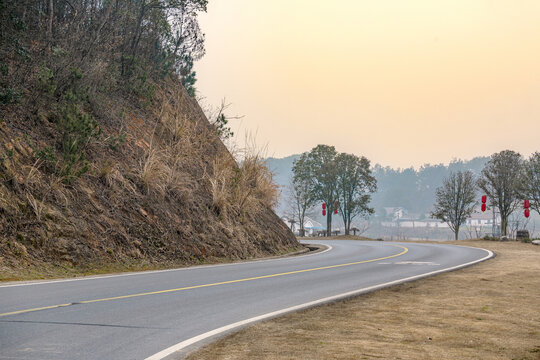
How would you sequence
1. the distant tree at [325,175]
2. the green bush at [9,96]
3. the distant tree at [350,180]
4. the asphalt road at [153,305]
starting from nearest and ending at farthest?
→ 1. the asphalt road at [153,305]
2. the green bush at [9,96]
3. the distant tree at [325,175]
4. the distant tree at [350,180]

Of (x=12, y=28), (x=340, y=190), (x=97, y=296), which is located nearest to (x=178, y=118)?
(x=12, y=28)

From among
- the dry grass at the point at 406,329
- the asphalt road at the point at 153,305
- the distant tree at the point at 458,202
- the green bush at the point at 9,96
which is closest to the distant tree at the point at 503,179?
the distant tree at the point at 458,202

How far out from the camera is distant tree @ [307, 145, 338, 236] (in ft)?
218

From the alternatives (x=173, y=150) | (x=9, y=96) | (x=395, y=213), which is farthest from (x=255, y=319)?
(x=395, y=213)

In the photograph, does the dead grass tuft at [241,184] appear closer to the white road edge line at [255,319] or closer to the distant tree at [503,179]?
the white road edge line at [255,319]

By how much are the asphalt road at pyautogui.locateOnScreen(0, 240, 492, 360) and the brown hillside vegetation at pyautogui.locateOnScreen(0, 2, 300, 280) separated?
216 cm

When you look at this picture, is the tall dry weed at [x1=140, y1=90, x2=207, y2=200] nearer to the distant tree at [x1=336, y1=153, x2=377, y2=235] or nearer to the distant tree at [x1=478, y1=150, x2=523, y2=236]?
the distant tree at [x1=478, y1=150, x2=523, y2=236]

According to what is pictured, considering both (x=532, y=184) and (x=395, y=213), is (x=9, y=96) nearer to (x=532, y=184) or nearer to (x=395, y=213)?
(x=532, y=184)

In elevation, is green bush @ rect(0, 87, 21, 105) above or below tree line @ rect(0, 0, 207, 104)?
below

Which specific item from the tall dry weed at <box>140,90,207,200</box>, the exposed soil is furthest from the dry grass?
the tall dry weed at <box>140,90,207,200</box>

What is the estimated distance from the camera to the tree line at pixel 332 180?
66562mm

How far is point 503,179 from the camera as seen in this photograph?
54.6 metres

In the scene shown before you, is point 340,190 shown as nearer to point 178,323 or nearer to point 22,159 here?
point 22,159

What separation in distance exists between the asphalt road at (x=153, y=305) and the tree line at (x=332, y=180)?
1990 inches
